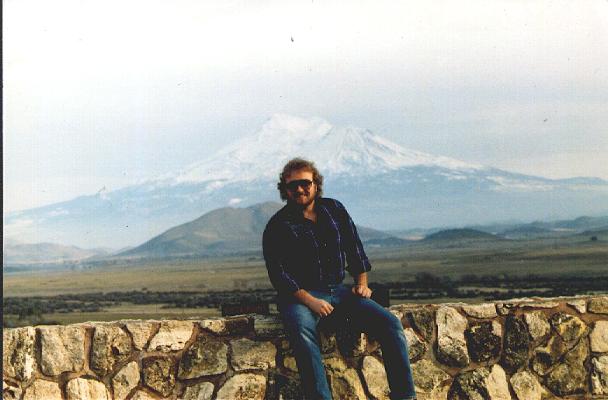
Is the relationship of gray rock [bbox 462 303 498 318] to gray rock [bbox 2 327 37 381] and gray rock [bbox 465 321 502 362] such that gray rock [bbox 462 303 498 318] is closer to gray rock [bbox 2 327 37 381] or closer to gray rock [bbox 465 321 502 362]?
gray rock [bbox 465 321 502 362]

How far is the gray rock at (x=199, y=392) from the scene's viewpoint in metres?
5.05

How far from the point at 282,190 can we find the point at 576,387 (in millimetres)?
2002

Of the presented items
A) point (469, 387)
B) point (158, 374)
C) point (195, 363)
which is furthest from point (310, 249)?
point (469, 387)

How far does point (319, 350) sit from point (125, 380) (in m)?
1.10

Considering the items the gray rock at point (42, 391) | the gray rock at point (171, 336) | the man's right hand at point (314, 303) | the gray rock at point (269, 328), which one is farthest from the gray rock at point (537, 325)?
the gray rock at point (42, 391)

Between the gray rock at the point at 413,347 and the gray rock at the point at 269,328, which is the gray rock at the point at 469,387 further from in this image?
the gray rock at the point at 269,328

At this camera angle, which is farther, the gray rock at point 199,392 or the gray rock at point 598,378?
the gray rock at point 598,378

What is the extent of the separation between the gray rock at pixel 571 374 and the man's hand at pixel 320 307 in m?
1.44

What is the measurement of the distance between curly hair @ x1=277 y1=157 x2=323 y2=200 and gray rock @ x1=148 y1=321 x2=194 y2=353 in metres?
0.90

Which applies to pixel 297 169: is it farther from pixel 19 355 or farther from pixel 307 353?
pixel 19 355

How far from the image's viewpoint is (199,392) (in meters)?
5.05

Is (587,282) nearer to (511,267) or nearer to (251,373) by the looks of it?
(511,267)

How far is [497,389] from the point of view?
5156 mm

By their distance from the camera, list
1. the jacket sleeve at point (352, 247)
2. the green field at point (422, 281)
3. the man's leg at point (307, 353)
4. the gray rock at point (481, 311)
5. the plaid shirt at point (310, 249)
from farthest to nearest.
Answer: the green field at point (422, 281)
the gray rock at point (481, 311)
the jacket sleeve at point (352, 247)
the plaid shirt at point (310, 249)
the man's leg at point (307, 353)
